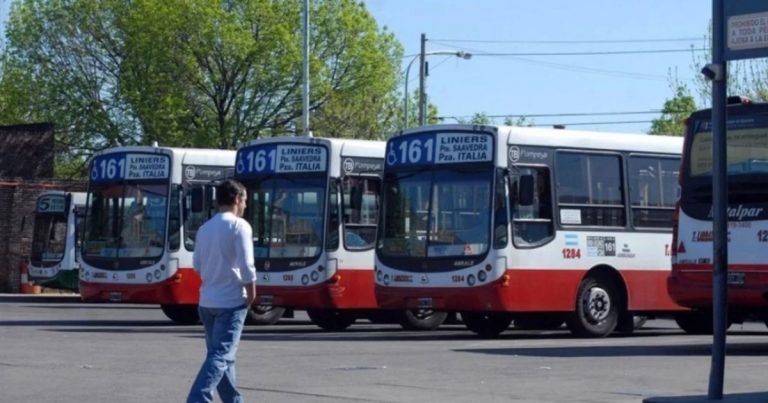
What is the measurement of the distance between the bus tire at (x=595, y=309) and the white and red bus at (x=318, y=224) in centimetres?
309

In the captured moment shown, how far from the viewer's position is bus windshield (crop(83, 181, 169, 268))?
85.7 ft

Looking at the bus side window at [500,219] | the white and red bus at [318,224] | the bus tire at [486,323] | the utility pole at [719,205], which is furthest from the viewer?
the white and red bus at [318,224]

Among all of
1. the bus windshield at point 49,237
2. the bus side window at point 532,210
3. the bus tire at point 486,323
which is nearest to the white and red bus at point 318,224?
the bus tire at point 486,323

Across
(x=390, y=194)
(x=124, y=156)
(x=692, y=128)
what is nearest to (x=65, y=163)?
(x=124, y=156)

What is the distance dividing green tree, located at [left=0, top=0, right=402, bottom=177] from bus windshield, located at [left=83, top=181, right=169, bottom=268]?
26445 millimetres

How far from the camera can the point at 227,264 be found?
10773 mm

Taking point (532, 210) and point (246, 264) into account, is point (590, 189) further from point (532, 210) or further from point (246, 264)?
point (246, 264)

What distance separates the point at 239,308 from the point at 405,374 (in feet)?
17.0

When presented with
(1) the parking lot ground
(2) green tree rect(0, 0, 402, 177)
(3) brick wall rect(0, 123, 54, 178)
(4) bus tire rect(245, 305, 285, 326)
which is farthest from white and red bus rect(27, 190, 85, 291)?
(1) the parking lot ground

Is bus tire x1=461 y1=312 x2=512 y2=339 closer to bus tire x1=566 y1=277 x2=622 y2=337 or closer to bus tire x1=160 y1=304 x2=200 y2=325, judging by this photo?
bus tire x1=566 y1=277 x2=622 y2=337

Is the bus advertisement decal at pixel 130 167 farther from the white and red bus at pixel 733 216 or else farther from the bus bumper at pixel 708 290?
the bus bumper at pixel 708 290

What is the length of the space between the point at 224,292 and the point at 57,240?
1253 inches

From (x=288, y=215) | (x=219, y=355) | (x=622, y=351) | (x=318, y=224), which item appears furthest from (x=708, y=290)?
(x=219, y=355)

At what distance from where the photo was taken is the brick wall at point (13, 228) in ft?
153
